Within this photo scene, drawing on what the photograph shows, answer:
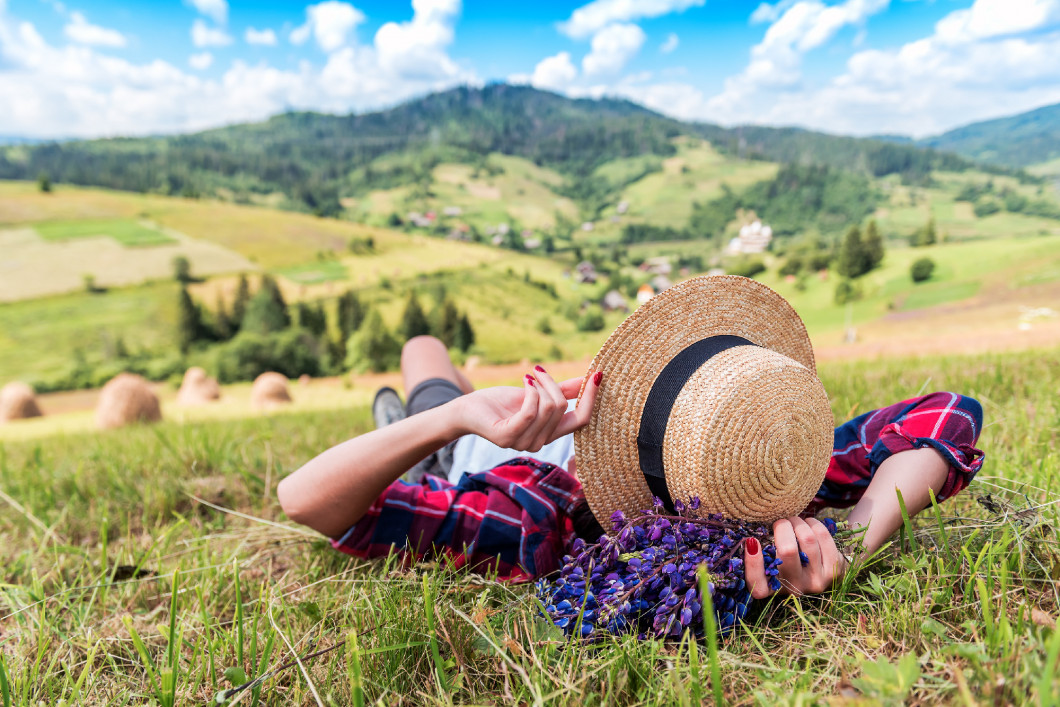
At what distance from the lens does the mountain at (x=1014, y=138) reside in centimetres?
3572

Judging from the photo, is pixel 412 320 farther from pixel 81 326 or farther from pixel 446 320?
pixel 81 326

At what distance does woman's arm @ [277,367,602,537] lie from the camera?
1549mm

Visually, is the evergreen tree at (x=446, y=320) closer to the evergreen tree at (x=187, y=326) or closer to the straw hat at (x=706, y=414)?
the evergreen tree at (x=187, y=326)

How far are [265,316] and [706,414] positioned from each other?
146 feet

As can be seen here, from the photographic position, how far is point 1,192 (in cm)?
4509

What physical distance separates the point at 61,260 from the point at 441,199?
29.4m

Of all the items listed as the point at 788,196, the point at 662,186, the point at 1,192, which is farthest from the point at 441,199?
the point at 1,192

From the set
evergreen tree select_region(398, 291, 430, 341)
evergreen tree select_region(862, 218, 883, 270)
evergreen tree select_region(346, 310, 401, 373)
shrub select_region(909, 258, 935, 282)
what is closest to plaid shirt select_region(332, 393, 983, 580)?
shrub select_region(909, 258, 935, 282)

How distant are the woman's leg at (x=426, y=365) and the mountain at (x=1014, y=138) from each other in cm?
4562

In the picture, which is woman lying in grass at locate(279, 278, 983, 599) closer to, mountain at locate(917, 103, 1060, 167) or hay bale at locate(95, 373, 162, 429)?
hay bale at locate(95, 373, 162, 429)

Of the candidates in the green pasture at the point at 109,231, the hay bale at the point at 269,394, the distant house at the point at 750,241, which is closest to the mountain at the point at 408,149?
the green pasture at the point at 109,231

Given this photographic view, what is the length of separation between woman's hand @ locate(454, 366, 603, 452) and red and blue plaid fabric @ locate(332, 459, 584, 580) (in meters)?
0.46

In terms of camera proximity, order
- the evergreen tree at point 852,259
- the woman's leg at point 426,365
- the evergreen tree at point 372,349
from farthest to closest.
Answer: the evergreen tree at point 372,349 → the evergreen tree at point 852,259 → the woman's leg at point 426,365

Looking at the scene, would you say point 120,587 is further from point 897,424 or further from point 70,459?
point 897,424
